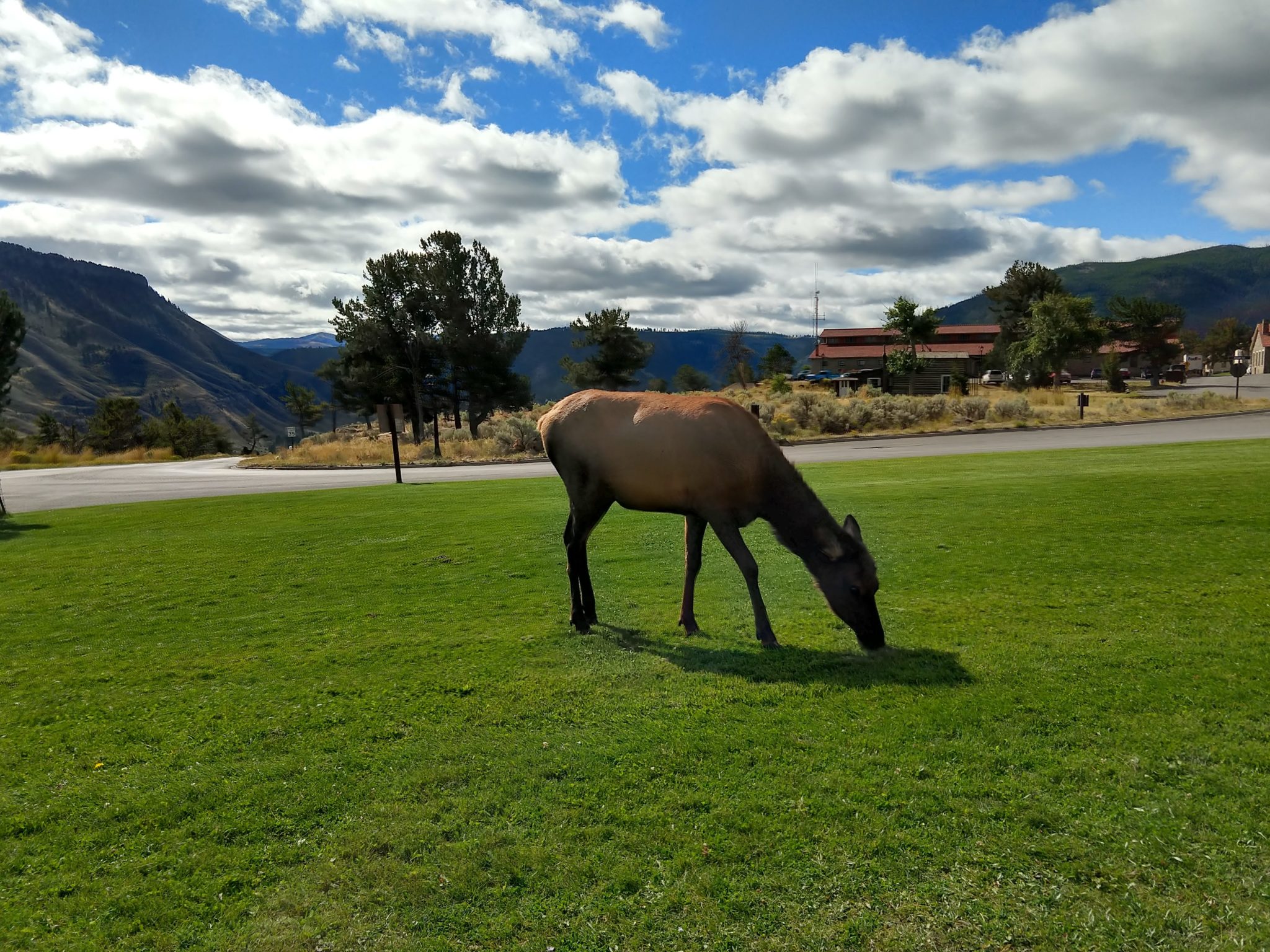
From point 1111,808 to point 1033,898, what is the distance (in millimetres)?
1010

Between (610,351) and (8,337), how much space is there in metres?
42.4

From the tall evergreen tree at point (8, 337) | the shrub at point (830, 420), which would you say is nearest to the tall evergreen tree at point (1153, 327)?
the shrub at point (830, 420)

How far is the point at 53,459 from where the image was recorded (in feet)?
171

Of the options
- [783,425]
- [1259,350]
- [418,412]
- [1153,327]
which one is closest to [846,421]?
[783,425]

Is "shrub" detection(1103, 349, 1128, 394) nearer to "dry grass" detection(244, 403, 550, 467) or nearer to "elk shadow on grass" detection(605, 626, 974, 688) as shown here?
"dry grass" detection(244, 403, 550, 467)

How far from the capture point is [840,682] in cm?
582

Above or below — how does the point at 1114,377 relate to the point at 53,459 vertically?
above

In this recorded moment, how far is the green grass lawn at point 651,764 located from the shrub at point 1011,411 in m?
40.5

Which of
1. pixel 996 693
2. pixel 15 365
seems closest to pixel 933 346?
pixel 15 365

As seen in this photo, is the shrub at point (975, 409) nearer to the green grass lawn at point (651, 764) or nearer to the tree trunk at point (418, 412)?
the tree trunk at point (418, 412)

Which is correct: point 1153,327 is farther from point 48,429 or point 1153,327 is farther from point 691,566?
point 48,429

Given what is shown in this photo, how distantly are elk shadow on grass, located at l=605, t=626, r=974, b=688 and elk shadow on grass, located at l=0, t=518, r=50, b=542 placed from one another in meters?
16.3

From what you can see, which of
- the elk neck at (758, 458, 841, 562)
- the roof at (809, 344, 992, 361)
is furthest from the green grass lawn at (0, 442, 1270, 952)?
the roof at (809, 344, 992, 361)

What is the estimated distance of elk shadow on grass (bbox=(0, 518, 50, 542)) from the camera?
1580 centimetres
